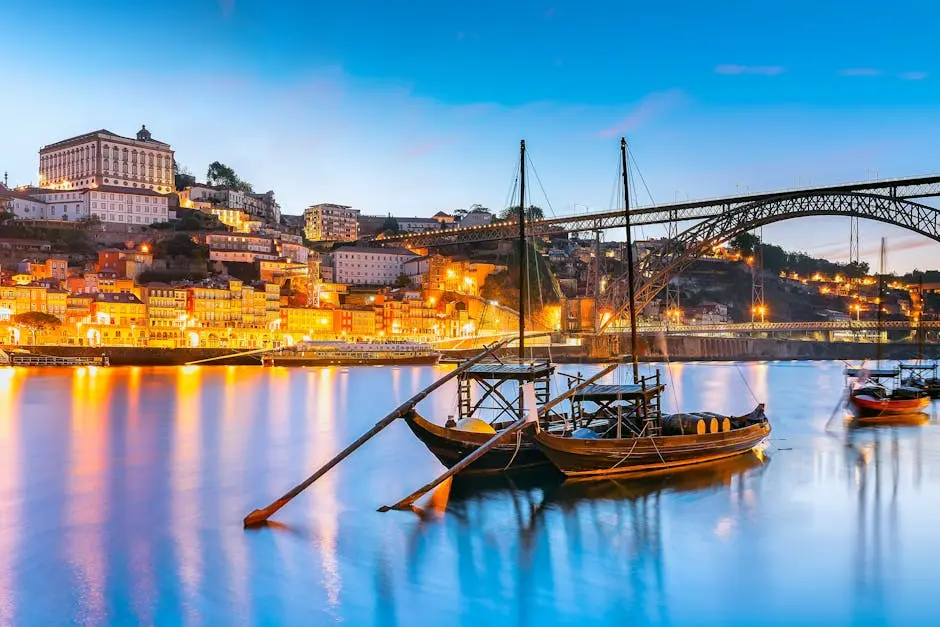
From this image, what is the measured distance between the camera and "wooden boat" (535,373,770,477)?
12039 millimetres

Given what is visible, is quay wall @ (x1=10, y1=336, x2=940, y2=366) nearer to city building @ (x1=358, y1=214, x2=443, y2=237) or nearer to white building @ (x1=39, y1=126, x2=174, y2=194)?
white building @ (x1=39, y1=126, x2=174, y2=194)

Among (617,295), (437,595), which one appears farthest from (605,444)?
(617,295)

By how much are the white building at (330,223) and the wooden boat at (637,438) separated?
7387 cm

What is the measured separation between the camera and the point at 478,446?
12.1 m

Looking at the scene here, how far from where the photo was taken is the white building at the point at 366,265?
67.8 metres

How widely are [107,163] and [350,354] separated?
36.2m

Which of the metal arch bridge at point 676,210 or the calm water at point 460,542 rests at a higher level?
the metal arch bridge at point 676,210

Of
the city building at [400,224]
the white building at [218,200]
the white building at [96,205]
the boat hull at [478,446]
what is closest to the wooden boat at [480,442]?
the boat hull at [478,446]

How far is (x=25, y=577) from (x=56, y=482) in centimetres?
619

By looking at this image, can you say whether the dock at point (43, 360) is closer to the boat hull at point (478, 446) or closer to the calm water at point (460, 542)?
the calm water at point (460, 542)

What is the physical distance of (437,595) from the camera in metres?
8.20

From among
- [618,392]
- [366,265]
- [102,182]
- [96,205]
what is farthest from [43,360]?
[618,392]

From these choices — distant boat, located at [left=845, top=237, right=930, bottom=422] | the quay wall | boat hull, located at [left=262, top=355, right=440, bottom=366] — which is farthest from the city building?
distant boat, located at [left=845, top=237, right=930, bottom=422]

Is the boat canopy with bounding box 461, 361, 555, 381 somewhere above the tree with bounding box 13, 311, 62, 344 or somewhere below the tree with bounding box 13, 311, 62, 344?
below
